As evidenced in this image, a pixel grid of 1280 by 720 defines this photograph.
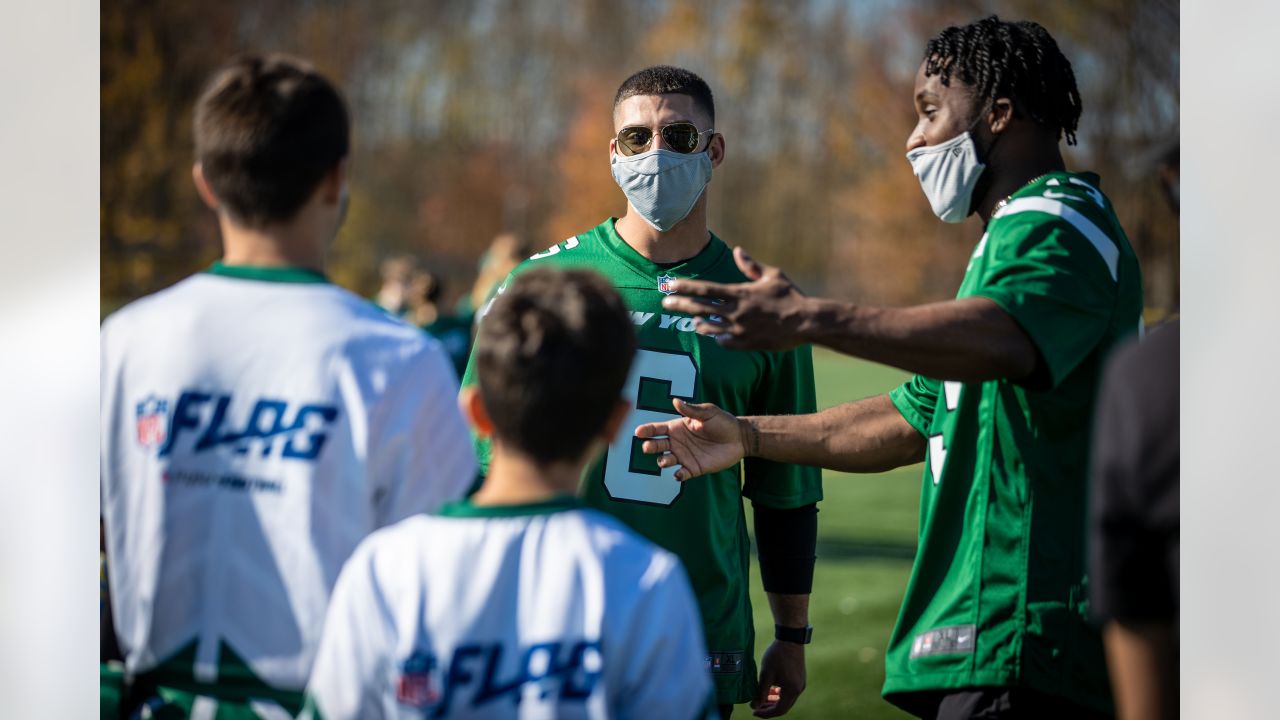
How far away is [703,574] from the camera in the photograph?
2.30 meters

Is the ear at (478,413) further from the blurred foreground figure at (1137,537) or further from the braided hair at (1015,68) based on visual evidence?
the braided hair at (1015,68)

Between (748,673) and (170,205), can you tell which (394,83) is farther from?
(748,673)

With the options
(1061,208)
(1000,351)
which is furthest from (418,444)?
(1061,208)

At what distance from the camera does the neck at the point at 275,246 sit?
5.01 ft

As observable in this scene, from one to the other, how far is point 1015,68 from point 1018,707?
103 cm

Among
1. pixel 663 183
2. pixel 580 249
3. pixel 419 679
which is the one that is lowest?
pixel 419 679

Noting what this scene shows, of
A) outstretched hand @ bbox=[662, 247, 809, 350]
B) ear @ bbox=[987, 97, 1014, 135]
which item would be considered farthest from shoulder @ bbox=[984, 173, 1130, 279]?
outstretched hand @ bbox=[662, 247, 809, 350]

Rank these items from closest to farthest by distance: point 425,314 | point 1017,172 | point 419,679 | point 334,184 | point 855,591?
point 419,679
point 334,184
point 1017,172
point 855,591
point 425,314

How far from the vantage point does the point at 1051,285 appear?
1.72 meters

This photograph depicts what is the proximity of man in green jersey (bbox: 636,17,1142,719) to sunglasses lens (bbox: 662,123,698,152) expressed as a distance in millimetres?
507

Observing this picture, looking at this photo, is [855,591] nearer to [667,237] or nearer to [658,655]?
[667,237]

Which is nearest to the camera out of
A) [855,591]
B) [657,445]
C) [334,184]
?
[334,184]
